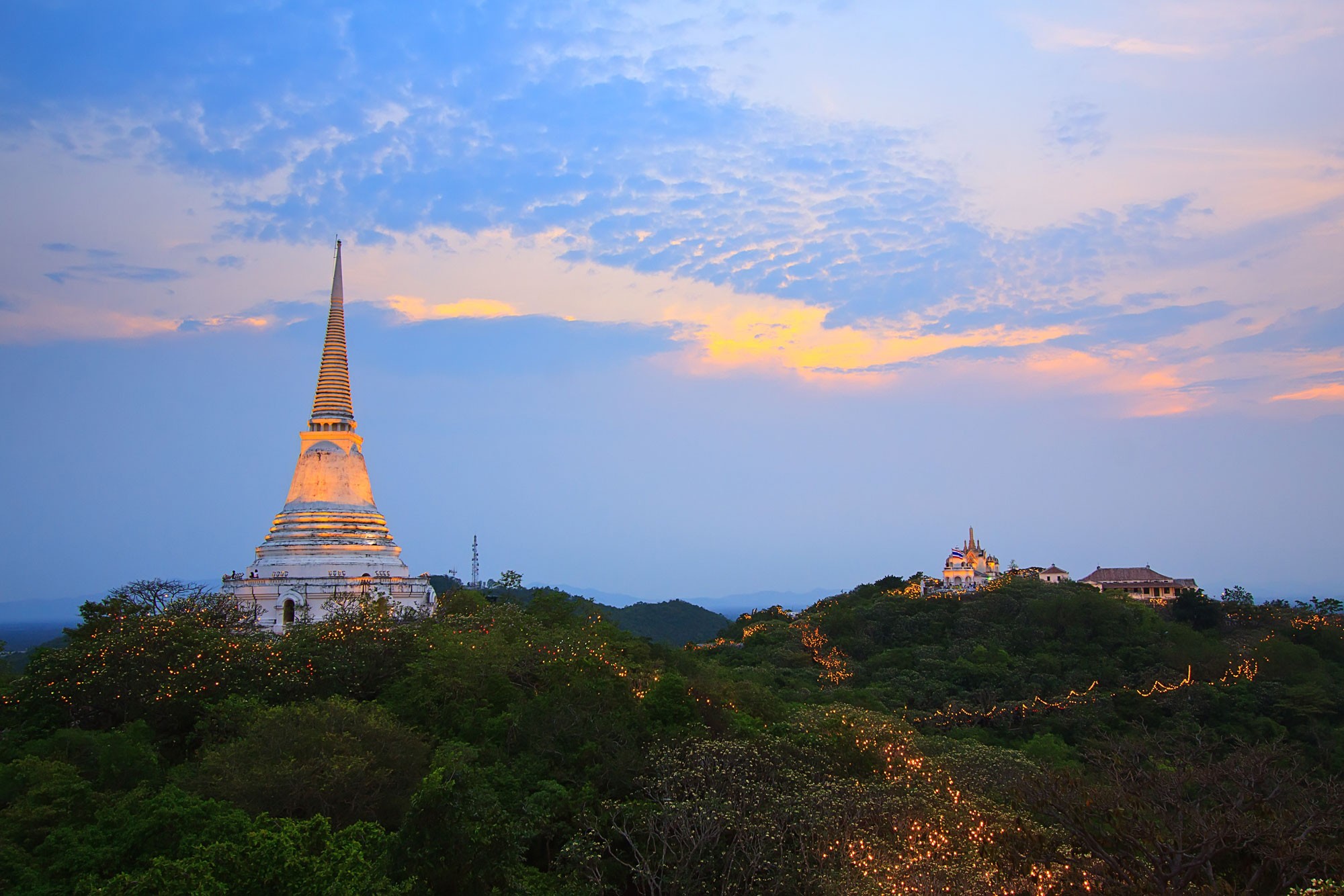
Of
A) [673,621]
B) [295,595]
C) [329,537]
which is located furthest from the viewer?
[673,621]

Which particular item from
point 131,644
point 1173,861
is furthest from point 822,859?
point 131,644

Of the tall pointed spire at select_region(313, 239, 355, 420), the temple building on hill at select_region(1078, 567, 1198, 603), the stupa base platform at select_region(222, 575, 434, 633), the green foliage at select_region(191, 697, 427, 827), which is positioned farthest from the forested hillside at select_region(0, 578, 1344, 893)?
the temple building on hill at select_region(1078, 567, 1198, 603)

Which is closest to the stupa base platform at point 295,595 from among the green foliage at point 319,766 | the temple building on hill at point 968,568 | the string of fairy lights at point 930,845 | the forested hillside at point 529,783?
the forested hillside at point 529,783

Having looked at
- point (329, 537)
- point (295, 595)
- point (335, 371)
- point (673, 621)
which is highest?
point (335, 371)

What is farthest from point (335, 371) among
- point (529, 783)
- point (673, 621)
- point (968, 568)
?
point (673, 621)

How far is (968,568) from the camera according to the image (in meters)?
96.1

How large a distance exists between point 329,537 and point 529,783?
1026 inches

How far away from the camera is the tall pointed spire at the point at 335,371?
52188 millimetres

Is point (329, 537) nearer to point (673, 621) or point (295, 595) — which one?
point (295, 595)

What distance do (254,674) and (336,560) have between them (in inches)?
620

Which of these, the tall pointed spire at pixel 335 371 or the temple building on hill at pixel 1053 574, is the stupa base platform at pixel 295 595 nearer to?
the tall pointed spire at pixel 335 371

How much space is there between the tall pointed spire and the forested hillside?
44.6 ft

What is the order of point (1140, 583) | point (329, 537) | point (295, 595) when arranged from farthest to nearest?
point (1140, 583) < point (329, 537) < point (295, 595)

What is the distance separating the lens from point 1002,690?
191ft
